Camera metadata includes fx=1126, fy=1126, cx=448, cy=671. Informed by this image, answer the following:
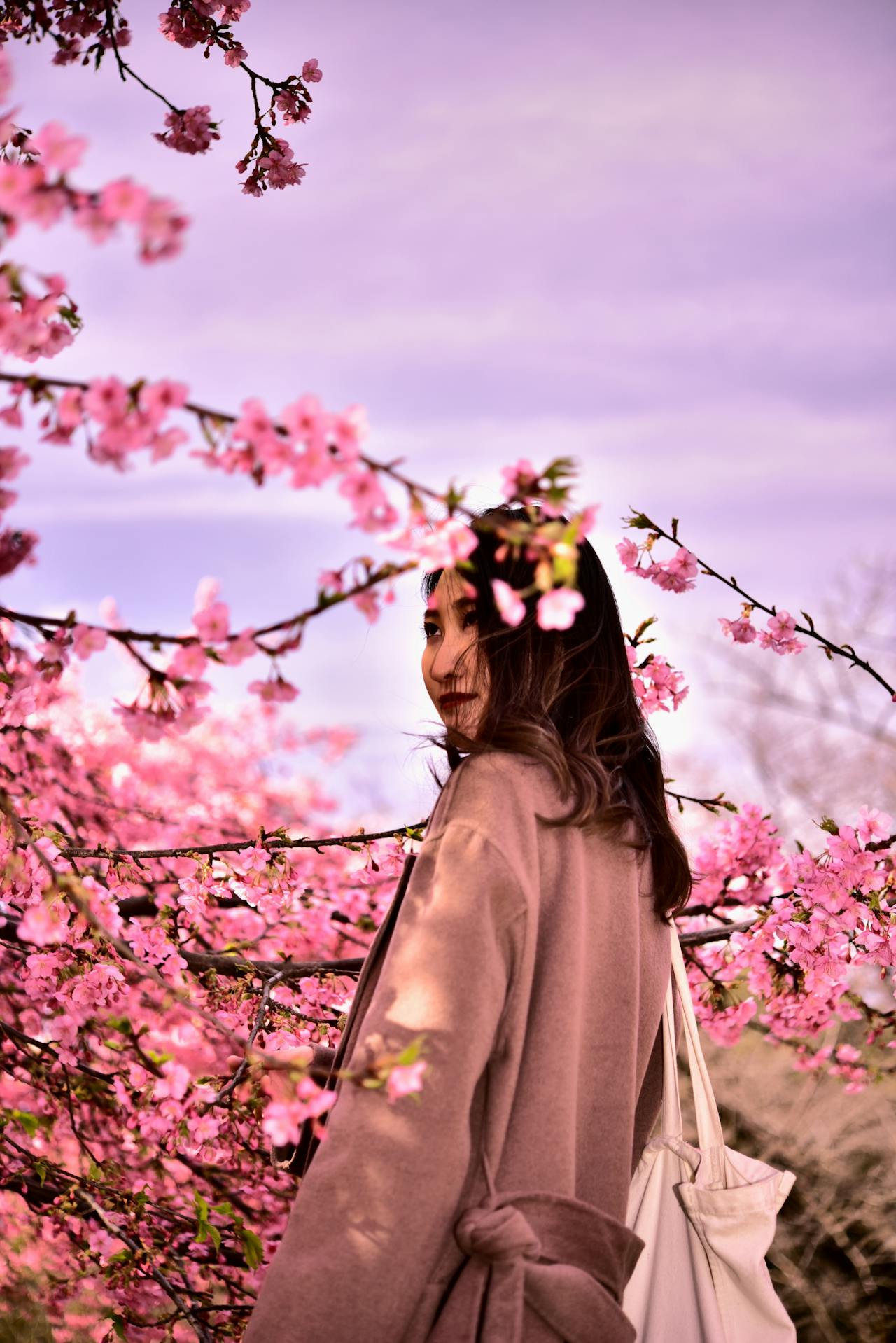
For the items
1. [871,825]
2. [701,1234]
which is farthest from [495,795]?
[871,825]

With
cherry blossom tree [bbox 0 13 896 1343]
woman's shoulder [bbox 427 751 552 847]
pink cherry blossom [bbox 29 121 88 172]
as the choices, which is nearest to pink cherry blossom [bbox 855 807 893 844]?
cherry blossom tree [bbox 0 13 896 1343]

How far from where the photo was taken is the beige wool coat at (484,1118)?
5.12 ft

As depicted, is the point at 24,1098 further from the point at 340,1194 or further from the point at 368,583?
the point at 368,583

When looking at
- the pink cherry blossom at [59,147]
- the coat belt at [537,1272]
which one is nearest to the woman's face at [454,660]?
the coat belt at [537,1272]

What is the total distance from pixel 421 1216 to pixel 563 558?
0.94 m

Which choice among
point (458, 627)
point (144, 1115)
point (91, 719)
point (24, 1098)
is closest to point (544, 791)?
point (458, 627)

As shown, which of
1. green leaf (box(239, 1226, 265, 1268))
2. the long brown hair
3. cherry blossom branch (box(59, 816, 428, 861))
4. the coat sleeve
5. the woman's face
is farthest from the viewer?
cherry blossom branch (box(59, 816, 428, 861))

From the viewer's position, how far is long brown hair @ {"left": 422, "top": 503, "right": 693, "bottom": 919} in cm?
192

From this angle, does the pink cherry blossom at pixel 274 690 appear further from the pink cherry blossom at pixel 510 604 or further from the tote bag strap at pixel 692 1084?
the tote bag strap at pixel 692 1084

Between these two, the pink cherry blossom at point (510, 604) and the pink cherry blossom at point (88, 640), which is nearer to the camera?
the pink cherry blossom at point (510, 604)

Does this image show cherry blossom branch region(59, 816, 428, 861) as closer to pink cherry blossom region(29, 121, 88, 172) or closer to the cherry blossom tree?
the cherry blossom tree

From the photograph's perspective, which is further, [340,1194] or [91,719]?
[91,719]

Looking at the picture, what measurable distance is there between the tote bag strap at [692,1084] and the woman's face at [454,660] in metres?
0.64

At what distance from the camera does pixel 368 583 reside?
1456mm
